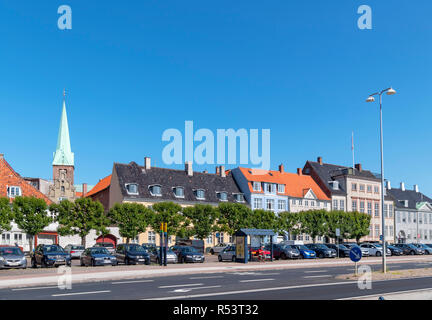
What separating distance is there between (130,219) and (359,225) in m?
40.2

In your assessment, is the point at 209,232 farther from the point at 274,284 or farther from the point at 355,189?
the point at 274,284

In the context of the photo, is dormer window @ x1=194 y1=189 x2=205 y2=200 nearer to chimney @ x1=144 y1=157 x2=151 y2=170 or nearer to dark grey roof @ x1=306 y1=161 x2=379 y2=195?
chimney @ x1=144 y1=157 x2=151 y2=170

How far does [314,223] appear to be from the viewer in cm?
7488

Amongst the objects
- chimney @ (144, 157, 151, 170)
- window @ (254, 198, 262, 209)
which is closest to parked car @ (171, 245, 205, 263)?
chimney @ (144, 157, 151, 170)

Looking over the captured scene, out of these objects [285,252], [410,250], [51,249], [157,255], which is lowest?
[410,250]

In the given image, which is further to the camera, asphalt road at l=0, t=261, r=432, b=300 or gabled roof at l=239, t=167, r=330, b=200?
gabled roof at l=239, t=167, r=330, b=200

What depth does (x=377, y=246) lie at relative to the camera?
59.7 meters

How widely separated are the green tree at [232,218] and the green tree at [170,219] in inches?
228

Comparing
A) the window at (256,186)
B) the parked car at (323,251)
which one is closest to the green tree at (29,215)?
the parked car at (323,251)

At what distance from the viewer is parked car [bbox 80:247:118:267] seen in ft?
110

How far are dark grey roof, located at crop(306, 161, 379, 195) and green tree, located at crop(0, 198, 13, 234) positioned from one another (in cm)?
5477

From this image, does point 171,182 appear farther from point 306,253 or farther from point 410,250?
point 410,250

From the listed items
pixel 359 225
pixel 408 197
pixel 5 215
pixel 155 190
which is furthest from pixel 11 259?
pixel 408 197
